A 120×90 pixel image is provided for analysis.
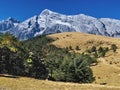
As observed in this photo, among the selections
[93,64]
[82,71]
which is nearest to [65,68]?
[82,71]

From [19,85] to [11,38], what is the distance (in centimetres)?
2957

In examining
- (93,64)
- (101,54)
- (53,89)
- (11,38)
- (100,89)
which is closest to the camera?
(53,89)

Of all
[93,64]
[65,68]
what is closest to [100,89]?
[65,68]

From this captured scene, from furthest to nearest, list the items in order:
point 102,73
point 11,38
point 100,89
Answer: point 102,73 < point 11,38 < point 100,89

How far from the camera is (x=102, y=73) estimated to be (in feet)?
384

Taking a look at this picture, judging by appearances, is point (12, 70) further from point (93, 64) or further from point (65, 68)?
point (93, 64)

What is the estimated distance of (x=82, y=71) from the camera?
78625 millimetres

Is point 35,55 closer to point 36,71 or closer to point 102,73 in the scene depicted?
point 36,71

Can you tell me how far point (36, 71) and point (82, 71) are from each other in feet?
111

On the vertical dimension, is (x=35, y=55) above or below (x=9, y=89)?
above

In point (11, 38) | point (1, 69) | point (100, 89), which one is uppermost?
point (11, 38)

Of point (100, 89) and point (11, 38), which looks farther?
point (11, 38)

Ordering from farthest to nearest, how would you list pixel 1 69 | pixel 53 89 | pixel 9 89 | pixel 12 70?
Answer: pixel 12 70, pixel 1 69, pixel 53 89, pixel 9 89

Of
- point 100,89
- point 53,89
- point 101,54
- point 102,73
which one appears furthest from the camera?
point 101,54
